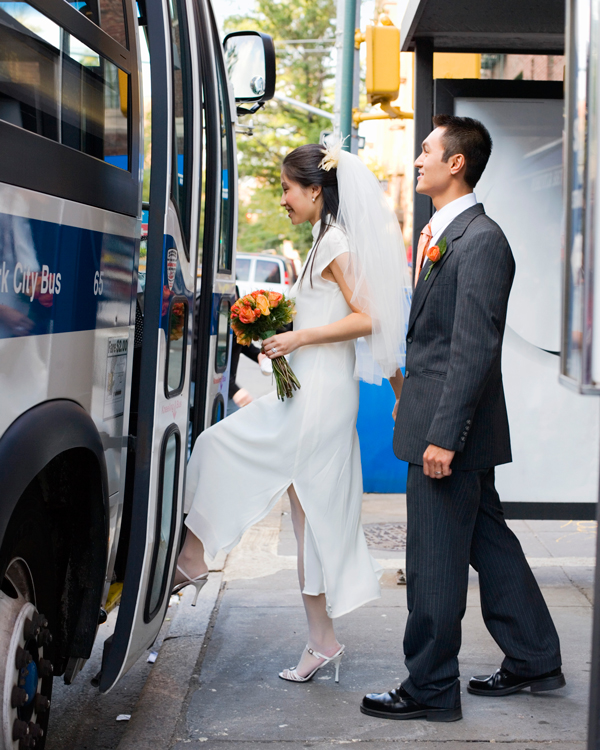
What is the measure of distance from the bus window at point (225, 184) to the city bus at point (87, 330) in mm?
926

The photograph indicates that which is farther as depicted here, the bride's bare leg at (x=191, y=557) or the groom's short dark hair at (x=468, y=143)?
the bride's bare leg at (x=191, y=557)

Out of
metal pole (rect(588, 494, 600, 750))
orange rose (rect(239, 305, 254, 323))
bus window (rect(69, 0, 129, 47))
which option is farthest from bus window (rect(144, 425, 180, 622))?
metal pole (rect(588, 494, 600, 750))

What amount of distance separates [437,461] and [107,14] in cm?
175

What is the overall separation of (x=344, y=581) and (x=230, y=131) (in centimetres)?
250

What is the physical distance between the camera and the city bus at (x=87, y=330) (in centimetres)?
210

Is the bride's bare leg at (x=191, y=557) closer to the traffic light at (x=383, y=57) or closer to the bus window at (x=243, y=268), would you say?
the traffic light at (x=383, y=57)

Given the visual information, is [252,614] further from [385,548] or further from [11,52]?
[11,52]

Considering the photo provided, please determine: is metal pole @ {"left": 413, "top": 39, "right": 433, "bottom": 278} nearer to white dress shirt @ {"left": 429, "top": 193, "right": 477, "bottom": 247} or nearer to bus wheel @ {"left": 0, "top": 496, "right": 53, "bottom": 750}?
white dress shirt @ {"left": 429, "top": 193, "right": 477, "bottom": 247}

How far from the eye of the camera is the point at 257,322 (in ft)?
11.5

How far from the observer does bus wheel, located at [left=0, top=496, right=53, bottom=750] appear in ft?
7.29

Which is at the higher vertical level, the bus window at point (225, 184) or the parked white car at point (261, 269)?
the parked white car at point (261, 269)

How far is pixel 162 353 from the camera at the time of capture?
9.41ft

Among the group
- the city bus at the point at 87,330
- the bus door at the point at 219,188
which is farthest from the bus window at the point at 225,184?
the city bus at the point at 87,330

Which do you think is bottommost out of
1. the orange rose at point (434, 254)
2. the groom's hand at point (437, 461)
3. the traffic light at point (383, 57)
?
the groom's hand at point (437, 461)
